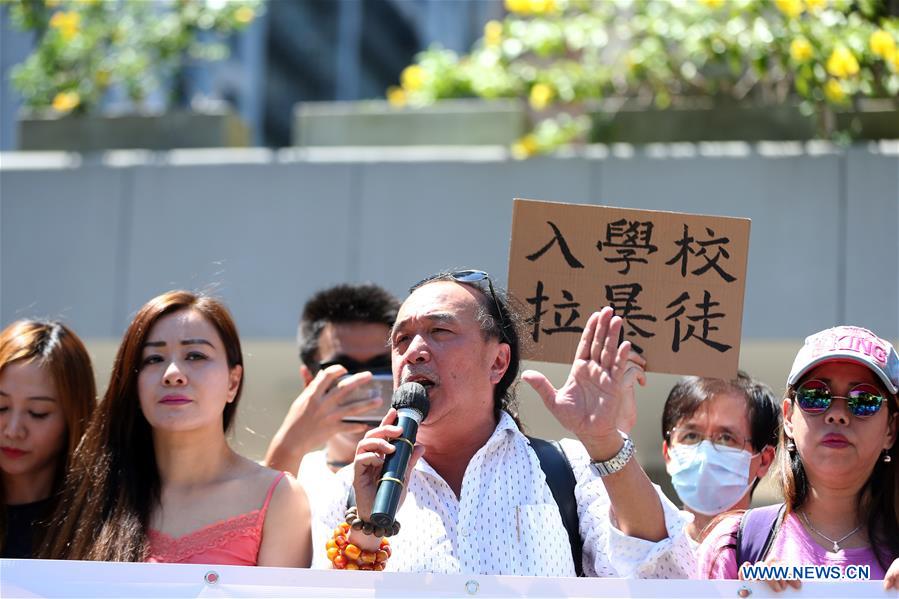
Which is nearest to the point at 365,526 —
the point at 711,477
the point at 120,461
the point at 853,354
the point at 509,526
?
the point at 509,526

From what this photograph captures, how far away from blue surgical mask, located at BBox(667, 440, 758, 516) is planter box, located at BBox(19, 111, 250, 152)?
5.05 meters

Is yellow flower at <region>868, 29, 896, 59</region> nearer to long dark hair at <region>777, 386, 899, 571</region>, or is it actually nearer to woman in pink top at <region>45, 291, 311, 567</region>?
long dark hair at <region>777, 386, 899, 571</region>

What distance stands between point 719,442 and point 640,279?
0.76m

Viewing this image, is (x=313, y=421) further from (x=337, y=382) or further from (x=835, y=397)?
(x=835, y=397)

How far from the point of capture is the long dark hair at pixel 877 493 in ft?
9.07

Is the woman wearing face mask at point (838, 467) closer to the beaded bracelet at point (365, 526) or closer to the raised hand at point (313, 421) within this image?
the beaded bracelet at point (365, 526)

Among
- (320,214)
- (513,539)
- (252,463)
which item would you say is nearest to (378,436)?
(513,539)

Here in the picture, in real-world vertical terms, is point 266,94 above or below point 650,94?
above

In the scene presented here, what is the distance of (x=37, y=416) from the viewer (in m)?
3.56

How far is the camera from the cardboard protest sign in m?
3.19

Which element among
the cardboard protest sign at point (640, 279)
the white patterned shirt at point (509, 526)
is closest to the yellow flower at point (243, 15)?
the cardboard protest sign at point (640, 279)

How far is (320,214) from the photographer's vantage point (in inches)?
286

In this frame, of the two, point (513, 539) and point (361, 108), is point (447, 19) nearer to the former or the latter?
point (361, 108)

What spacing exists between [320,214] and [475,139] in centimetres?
110
